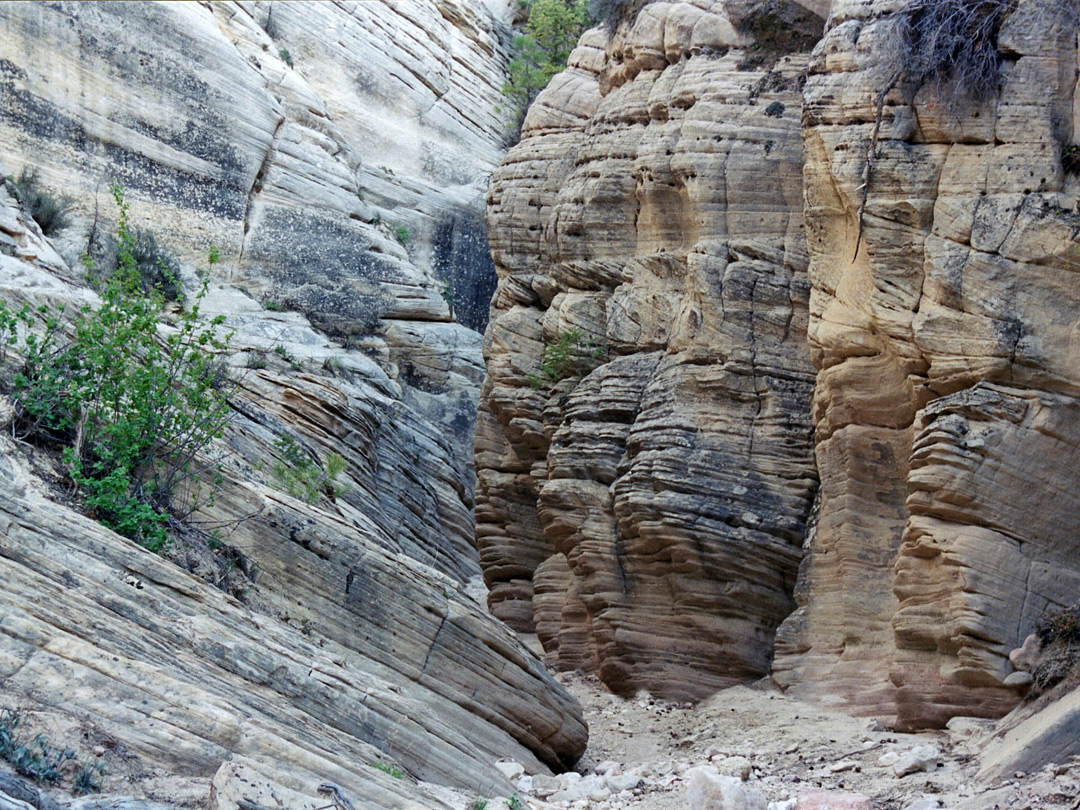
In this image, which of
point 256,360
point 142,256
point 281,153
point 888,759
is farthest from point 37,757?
point 281,153

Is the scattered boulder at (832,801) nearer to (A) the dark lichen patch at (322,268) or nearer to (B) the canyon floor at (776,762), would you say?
(B) the canyon floor at (776,762)

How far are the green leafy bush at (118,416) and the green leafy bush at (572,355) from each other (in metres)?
7.51

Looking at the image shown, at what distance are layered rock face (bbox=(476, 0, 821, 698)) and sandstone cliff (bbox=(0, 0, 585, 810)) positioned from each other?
2.85 meters

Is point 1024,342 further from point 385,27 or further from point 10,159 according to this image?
point 385,27

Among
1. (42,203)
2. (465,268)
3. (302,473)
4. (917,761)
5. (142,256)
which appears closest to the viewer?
(917,761)

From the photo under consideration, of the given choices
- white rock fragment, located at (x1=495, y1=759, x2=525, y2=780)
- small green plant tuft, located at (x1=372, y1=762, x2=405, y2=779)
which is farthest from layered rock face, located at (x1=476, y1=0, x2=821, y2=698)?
small green plant tuft, located at (x1=372, y1=762, x2=405, y2=779)

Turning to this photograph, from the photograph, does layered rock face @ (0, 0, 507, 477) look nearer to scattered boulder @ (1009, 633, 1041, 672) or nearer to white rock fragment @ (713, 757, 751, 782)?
white rock fragment @ (713, 757, 751, 782)

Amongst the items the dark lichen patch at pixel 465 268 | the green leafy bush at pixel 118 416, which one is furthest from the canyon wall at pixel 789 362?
the dark lichen patch at pixel 465 268

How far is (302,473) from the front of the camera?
13.9 meters

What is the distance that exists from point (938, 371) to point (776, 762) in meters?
3.76

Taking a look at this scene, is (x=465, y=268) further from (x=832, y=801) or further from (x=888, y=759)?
(x=832, y=801)

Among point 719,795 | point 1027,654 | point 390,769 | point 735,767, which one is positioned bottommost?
point 390,769

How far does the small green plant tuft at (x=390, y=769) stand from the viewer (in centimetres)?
818

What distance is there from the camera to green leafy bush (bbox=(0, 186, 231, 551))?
375 inches
